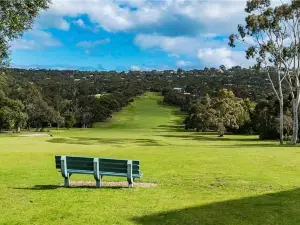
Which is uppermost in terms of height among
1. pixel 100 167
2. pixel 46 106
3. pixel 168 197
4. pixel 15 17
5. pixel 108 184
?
pixel 15 17

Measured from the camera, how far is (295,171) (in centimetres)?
1919

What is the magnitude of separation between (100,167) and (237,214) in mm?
5449

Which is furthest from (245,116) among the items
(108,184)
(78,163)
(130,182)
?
(78,163)

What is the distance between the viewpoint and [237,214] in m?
10.9

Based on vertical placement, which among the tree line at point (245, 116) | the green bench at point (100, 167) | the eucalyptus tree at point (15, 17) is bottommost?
the tree line at point (245, 116)

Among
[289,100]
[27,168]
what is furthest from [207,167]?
[289,100]

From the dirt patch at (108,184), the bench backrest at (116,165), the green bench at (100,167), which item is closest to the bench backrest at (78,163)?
the green bench at (100,167)

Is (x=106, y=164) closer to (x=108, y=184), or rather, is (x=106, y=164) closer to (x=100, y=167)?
(x=100, y=167)

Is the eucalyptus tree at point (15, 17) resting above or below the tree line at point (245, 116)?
above

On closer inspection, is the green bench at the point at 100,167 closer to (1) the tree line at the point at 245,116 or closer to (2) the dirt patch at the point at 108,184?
(2) the dirt patch at the point at 108,184

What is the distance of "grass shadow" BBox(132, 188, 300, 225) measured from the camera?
10.2 m

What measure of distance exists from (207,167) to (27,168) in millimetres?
8931

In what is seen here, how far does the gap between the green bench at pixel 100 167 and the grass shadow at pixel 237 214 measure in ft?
10.8

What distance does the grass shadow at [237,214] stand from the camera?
10.2 m
